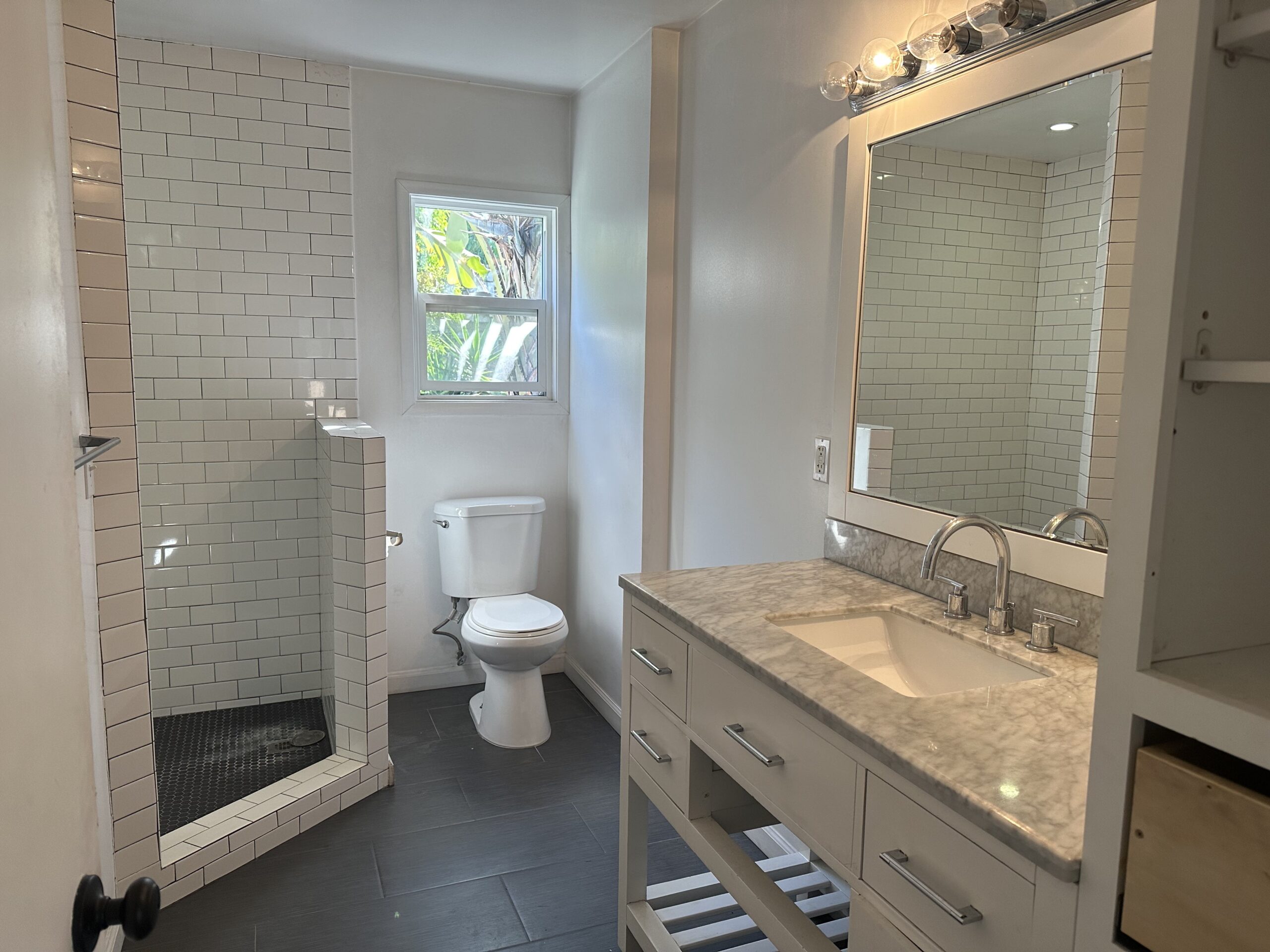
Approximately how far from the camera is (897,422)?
6.54 feet

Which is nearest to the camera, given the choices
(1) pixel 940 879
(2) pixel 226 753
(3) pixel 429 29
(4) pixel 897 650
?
(1) pixel 940 879

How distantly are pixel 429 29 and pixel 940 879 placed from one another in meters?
2.93

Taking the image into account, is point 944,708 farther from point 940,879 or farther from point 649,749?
point 649,749

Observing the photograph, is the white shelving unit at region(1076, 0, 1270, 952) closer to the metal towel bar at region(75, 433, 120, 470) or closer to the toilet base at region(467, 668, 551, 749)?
the metal towel bar at region(75, 433, 120, 470)

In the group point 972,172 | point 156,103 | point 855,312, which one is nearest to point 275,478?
point 156,103

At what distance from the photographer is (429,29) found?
2971 mm

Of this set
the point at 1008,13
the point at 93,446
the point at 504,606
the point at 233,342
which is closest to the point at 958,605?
the point at 1008,13

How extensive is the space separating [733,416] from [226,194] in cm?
211

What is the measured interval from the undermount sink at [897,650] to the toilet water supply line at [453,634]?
88.9 inches

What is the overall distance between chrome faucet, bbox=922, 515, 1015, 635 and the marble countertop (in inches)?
1.1

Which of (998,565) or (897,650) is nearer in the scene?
(998,565)

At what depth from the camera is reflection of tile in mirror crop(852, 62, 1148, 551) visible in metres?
1.51

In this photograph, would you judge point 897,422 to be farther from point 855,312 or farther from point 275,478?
point 275,478

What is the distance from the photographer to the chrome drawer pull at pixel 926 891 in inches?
42.0
